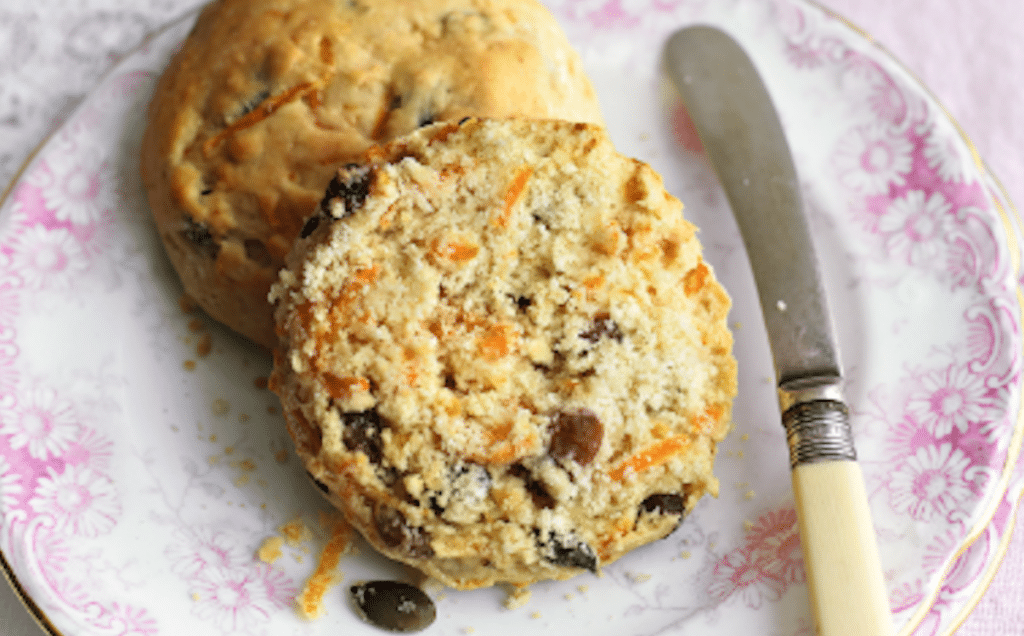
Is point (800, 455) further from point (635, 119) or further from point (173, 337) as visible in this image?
point (173, 337)

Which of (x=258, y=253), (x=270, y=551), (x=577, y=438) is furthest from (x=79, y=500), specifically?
(x=577, y=438)

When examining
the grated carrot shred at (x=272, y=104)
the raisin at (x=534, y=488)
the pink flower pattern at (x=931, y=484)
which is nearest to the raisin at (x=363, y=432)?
the raisin at (x=534, y=488)

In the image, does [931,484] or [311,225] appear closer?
[311,225]

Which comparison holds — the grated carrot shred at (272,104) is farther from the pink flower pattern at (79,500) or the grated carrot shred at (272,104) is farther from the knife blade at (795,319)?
the knife blade at (795,319)

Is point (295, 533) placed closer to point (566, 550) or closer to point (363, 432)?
point (363, 432)

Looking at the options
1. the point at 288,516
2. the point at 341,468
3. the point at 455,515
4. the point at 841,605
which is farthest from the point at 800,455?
the point at 288,516

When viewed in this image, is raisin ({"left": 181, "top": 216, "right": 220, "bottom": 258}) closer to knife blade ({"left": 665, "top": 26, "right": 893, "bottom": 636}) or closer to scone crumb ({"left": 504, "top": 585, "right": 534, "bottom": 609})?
scone crumb ({"left": 504, "top": 585, "right": 534, "bottom": 609})
